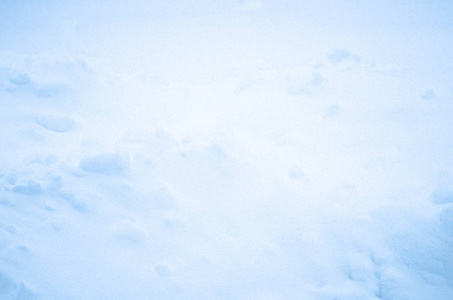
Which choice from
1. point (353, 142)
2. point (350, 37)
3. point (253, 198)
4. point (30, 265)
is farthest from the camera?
point (350, 37)

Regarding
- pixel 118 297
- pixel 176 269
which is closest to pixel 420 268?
pixel 176 269

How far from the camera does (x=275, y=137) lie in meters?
4.50

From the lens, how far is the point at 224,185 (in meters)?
3.25

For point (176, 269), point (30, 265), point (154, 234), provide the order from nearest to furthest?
1. point (30, 265)
2. point (176, 269)
3. point (154, 234)

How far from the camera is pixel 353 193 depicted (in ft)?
11.3

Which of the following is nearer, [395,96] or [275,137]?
[275,137]

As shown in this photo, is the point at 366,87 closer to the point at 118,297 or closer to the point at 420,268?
the point at 420,268

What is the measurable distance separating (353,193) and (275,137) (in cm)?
Answer: 148

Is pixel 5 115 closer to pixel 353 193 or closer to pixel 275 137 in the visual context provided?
pixel 275 137

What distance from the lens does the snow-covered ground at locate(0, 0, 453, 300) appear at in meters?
2.38

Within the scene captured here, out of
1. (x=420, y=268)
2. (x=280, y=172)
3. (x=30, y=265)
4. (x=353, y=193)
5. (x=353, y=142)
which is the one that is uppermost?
(x=353, y=142)

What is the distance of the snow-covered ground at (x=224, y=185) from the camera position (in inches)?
93.9

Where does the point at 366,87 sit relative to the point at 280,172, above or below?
above

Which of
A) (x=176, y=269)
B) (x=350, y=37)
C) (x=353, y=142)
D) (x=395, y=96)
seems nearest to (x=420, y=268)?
(x=353, y=142)
